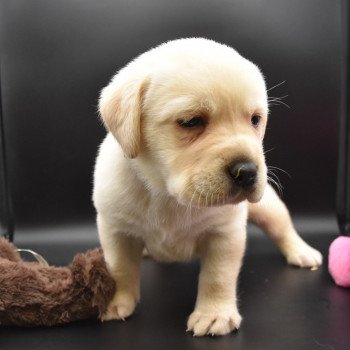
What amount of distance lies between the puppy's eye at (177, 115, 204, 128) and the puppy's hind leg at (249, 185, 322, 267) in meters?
0.89

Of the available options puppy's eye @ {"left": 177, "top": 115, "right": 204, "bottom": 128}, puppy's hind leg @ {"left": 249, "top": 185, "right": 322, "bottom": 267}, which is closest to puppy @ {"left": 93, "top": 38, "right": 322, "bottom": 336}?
puppy's eye @ {"left": 177, "top": 115, "right": 204, "bottom": 128}

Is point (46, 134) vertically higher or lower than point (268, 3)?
lower

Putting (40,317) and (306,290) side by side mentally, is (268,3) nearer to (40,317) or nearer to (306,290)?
(306,290)

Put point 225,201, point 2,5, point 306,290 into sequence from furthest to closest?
point 2,5
point 306,290
point 225,201

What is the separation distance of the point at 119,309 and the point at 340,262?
88cm

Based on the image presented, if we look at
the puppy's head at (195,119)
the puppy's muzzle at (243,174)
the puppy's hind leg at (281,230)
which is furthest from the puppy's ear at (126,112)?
the puppy's hind leg at (281,230)

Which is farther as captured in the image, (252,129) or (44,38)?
(44,38)

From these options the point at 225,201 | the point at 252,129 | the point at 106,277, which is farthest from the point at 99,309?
the point at 252,129

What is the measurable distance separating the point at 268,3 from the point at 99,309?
183cm

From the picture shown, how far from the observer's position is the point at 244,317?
206 centimetres

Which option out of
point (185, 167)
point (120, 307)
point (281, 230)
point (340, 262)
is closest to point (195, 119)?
point (185, 167)

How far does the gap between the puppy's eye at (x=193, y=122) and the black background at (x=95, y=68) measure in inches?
56.1

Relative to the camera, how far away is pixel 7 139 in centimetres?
309

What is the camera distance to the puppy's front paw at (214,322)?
1925 millimetres
